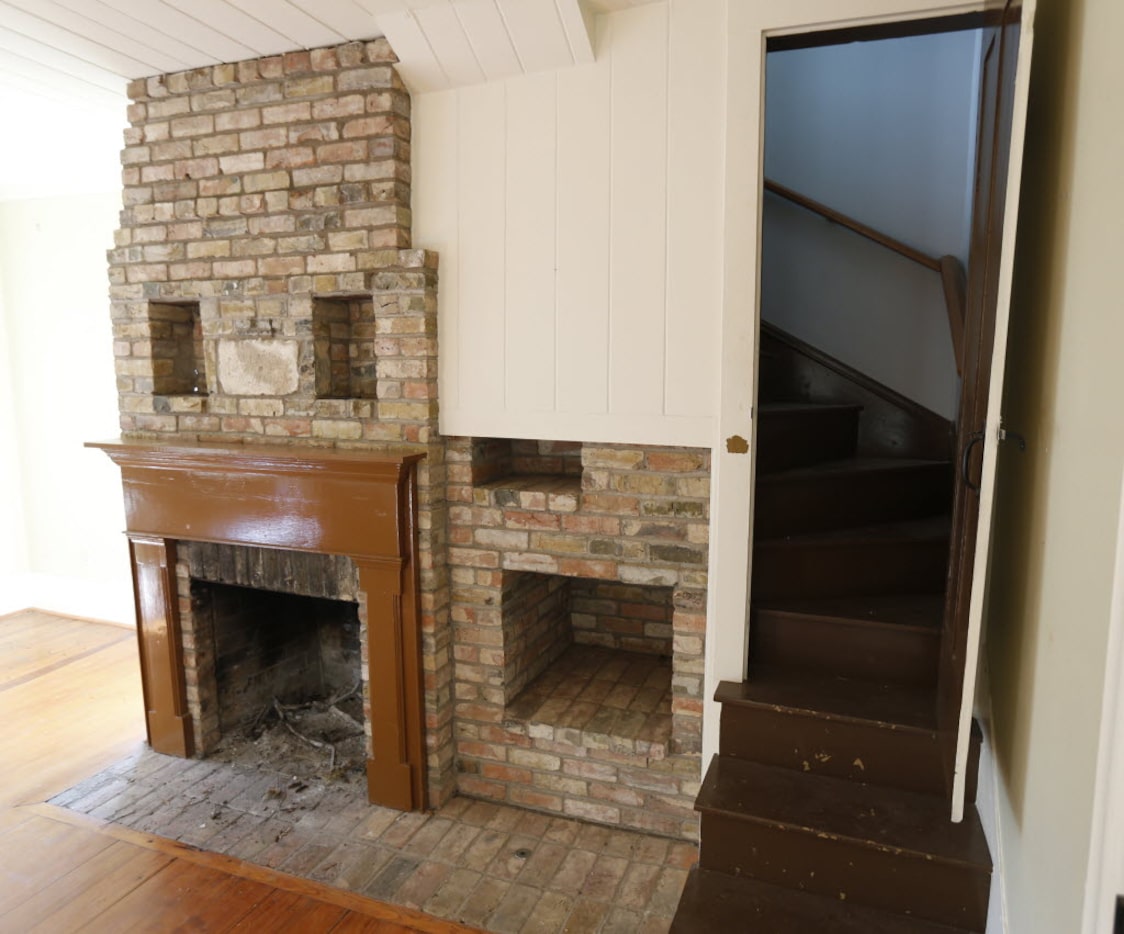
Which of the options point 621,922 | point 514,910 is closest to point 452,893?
point 514,910

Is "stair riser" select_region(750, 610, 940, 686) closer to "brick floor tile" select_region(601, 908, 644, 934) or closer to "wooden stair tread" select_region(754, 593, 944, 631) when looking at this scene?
"wooden stair tread" select_region(754, 593, 944, 631)

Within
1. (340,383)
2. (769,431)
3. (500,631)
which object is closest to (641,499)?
(769,431)

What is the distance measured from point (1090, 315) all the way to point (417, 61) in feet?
7.02

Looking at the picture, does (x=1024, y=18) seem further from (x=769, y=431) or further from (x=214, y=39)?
(x=214, y=39)

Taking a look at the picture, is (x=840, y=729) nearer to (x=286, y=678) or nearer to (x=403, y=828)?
(x=403, y=828)

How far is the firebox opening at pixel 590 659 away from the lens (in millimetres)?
2764

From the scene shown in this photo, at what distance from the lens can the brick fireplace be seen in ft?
8.45

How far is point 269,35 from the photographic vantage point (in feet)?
8.24

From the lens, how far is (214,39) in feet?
8.34

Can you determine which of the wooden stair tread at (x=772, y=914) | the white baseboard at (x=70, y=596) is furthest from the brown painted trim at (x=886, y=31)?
the white baseboard at (x=70, y=596)

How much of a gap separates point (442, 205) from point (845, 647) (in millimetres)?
2005

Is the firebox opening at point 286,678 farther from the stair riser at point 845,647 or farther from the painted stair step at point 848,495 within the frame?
the painted stair step at point 848,495

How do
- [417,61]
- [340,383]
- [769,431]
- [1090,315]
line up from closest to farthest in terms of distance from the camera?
[1090,315]
[417,61]
[769,431]
[340,383]

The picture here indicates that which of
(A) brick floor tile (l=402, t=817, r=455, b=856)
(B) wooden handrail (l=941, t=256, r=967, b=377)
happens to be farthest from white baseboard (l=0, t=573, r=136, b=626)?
(B) wooden handrail (l=941, t=256, r=967, b=377)
